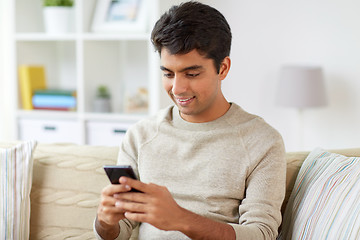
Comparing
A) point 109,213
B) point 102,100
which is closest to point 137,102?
point 102,100

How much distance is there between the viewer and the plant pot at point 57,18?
146 inches

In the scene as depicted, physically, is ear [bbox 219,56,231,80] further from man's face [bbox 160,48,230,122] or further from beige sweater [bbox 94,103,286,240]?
Answer: beige sweater [bbox 94,103,286,240]

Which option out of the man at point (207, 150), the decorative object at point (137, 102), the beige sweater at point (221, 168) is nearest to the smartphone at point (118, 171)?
the man at point (207, 150)

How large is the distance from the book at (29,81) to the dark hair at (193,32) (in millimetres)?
2403

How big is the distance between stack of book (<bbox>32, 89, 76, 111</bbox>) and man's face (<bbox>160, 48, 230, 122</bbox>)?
228 cm

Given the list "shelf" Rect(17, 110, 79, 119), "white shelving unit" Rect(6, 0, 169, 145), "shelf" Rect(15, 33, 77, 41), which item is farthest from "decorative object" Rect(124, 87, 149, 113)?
"shelf" Rect(15, 33, 77, 41)

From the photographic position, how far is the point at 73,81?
3.99 m

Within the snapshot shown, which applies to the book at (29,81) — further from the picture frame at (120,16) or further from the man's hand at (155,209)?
the man's hand at (155,209)

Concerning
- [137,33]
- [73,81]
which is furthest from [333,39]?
[73,81]

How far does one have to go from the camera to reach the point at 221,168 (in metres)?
1.53

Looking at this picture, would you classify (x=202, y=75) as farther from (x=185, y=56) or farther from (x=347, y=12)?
(x=347, y=12)

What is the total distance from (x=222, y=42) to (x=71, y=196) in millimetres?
699

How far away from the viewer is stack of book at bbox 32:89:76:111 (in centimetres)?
374

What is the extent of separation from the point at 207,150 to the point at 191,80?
21cm
